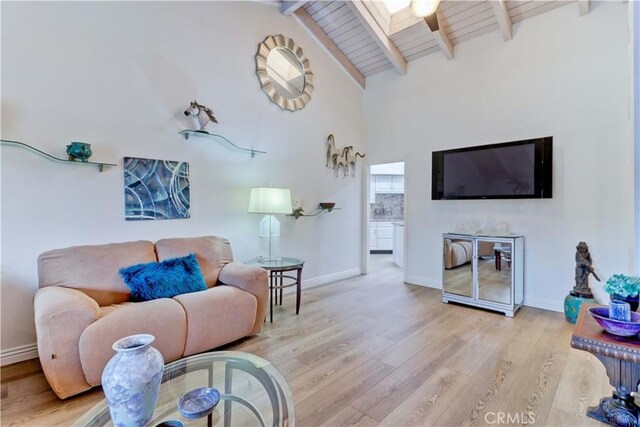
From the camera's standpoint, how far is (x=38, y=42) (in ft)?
7.63

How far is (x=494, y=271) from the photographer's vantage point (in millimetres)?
3400

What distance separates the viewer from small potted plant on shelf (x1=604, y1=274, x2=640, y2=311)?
1577 mm

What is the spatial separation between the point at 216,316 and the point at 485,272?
2.85 m

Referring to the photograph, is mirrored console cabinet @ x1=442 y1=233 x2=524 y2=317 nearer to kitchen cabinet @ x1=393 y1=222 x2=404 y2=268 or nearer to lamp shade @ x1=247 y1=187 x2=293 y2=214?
lamp shade @ x1=247 y1=187 x2=293 y2=214

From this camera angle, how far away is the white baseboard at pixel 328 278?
422 centimetres

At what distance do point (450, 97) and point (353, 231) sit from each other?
2352 mm

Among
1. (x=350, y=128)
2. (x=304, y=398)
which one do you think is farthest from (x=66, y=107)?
(x=350, y=128)

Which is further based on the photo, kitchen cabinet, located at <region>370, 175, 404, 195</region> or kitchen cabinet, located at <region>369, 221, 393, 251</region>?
kitchen cabinet, located at <region>370, 175, 404, 195</region>

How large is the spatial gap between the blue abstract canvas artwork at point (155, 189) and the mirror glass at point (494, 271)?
319 centimetres

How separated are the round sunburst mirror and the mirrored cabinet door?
2628 millimetres

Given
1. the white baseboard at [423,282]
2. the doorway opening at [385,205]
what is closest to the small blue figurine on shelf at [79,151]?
the white baseboard at [423,282]

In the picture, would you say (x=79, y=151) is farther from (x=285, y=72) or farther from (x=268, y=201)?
(x=285, y=72)

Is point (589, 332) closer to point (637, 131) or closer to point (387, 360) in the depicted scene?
point (387, 360)

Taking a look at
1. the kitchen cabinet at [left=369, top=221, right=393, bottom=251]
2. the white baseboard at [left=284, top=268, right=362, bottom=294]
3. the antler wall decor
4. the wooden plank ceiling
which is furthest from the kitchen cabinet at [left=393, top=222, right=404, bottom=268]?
the wooden plank ceiling
